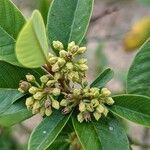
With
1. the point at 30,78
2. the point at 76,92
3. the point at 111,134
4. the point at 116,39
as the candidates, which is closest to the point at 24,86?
the point at 30,78

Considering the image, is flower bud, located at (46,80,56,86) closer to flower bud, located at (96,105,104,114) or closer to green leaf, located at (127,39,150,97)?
flower bud, located at (96,105,104,114)

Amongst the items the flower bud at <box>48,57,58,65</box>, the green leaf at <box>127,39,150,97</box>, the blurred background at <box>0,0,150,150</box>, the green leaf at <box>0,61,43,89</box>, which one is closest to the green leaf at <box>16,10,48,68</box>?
the flower bud at <box>48,57,58,65</box>

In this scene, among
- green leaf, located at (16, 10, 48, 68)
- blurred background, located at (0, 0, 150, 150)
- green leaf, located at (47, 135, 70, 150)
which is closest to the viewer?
green leaf, located at (16, 10, 48, 68)

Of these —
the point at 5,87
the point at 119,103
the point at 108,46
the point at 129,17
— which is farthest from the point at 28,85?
the point at 129,17

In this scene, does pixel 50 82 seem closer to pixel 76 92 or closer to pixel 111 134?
pixel 76 92

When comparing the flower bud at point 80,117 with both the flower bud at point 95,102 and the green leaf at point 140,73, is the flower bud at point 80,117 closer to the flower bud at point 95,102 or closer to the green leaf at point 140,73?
the flower bud at point 95,102

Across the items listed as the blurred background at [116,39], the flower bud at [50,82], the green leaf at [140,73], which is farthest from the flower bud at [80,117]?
the blurred background at [116,39]
